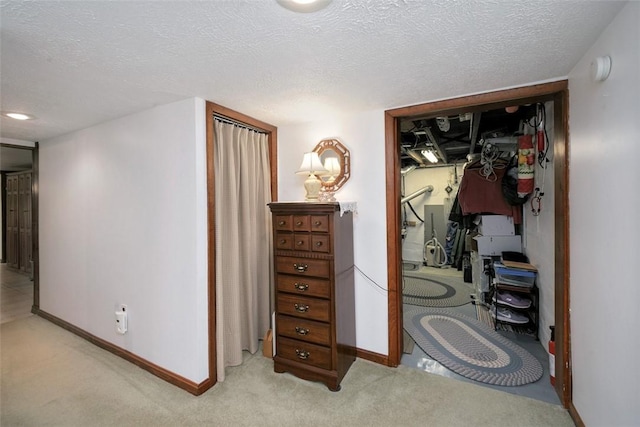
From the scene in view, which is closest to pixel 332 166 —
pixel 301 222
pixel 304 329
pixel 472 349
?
pixel 301 222

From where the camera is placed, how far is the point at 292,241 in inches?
87.4

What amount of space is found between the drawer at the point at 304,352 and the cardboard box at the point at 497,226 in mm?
2854

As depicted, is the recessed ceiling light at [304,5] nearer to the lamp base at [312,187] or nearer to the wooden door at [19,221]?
the lamp base at [312,187]

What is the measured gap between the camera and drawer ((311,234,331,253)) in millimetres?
2098

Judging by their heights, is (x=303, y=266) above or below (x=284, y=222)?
below

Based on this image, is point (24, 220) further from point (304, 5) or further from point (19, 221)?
point (304, 5)

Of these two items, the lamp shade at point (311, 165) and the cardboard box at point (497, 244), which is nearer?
the lamp shade at point (311, 165)

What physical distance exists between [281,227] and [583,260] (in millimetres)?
1936

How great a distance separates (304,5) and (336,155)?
1511 mm

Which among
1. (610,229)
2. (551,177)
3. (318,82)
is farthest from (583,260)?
(318,82)

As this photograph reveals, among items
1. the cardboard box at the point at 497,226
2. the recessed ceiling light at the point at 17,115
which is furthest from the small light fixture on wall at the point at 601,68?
the recessed ceiling light at the point at 17,115

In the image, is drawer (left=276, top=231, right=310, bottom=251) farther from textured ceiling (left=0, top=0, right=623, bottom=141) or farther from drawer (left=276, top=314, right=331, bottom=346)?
textured ceiling (left=0, top=0, right=623, bottom=141)

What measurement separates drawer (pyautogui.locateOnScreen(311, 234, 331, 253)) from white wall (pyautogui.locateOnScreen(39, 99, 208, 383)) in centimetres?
82

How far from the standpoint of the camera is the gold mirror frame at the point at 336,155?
99.1 inches
